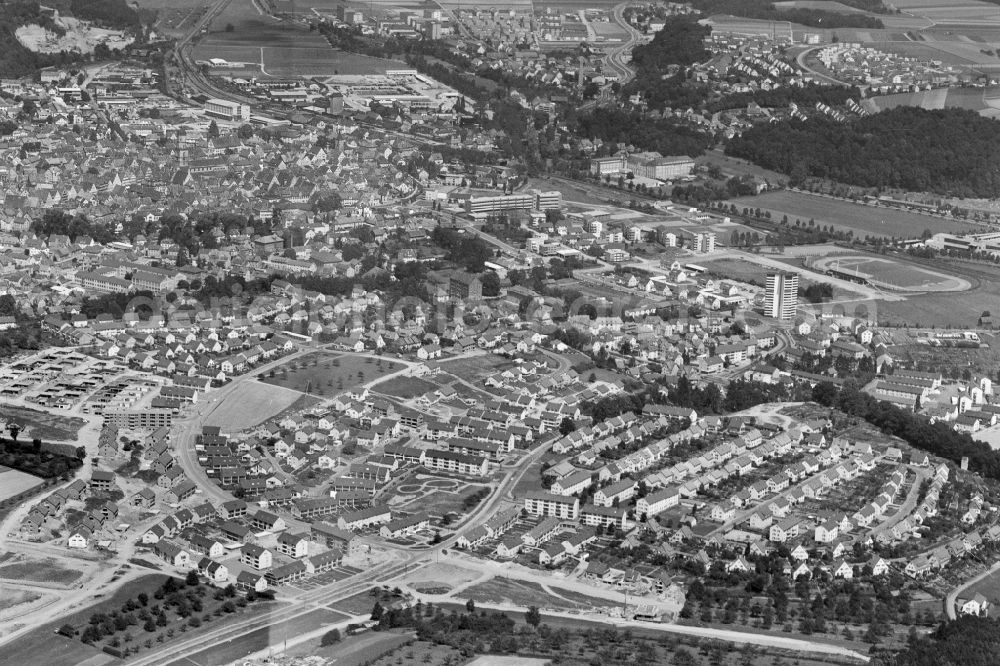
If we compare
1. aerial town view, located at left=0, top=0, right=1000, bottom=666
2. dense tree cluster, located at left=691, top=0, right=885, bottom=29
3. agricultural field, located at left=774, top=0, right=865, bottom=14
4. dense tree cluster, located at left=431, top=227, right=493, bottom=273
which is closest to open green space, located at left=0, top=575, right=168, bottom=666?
aerial town view, located at left=0, top=0, right=1000, bottom=666

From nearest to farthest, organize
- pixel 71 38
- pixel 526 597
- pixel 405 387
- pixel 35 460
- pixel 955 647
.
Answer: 1. pixel 955 647
2. pixel 526 597
3. pixel 35 460
4. pixel 405 387
5. pixel 71 38

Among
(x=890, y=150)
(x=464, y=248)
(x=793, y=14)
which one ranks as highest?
(x=793, y=14)

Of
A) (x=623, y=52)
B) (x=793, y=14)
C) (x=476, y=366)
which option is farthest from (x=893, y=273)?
(x=793, y=14)

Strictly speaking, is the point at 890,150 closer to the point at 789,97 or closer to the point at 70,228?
the point at 789,97

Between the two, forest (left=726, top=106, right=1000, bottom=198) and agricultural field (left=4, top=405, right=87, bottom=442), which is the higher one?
forest (left=726, top=106, right=1000, bottom=198)

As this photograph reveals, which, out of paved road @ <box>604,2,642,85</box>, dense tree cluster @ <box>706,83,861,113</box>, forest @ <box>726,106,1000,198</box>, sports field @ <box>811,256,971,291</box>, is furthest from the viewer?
paved road @ <box>604,2,642,85</box>

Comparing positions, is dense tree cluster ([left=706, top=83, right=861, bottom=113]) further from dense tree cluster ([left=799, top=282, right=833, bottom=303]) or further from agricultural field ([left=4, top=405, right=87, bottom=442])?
agricultural field ([left=4, top=405, right=87, bottom=442])

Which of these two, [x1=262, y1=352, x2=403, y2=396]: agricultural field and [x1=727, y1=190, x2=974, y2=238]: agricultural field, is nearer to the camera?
[x1=262, y1=352, x2=403, y2=396]: agricultural field

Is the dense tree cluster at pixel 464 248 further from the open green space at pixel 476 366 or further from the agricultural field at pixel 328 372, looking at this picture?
the agricultural field at pixel 328 372
